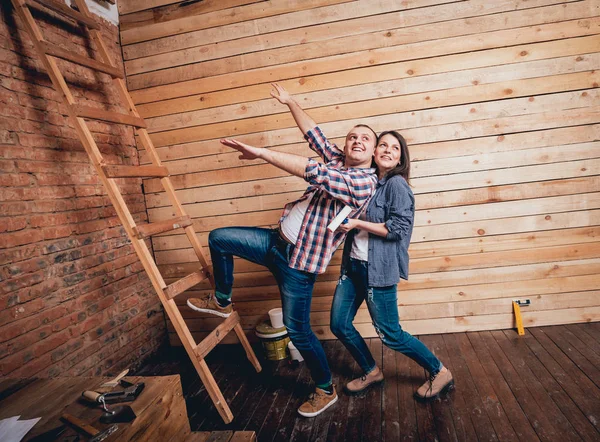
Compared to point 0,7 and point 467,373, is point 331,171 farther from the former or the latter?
point 0,7

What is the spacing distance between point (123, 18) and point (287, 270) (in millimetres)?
2796

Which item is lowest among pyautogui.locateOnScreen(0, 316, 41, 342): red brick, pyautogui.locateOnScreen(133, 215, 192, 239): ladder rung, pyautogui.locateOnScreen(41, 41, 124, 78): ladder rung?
pyautogui.locateOnScreen(0, 316, 41, 342): red brick

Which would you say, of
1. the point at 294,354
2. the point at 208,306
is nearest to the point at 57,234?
the point at 208,306

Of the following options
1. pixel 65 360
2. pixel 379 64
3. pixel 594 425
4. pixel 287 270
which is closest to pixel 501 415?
pixel 594 425

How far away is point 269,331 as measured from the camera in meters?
3.01

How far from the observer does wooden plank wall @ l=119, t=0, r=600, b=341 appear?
2.84m

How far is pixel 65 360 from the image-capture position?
96.1 inches

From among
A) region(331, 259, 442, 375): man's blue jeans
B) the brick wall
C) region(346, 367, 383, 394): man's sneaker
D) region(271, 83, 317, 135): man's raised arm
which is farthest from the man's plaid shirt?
the brick wall

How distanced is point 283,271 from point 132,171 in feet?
3.79

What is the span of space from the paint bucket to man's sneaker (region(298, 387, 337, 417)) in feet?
2.28

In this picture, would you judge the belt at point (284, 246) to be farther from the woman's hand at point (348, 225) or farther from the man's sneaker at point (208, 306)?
the man's sneaker at point (208, 306)

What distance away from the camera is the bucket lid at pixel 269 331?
2984 mm

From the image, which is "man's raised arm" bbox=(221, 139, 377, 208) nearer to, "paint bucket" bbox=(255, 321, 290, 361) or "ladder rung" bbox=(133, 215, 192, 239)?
"ladder rung" bbox=(133, 215, 192, 239)

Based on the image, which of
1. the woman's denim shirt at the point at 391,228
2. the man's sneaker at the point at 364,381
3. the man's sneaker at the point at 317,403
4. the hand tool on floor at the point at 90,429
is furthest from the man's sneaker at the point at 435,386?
the hand tool on floor at the point at 90,429
